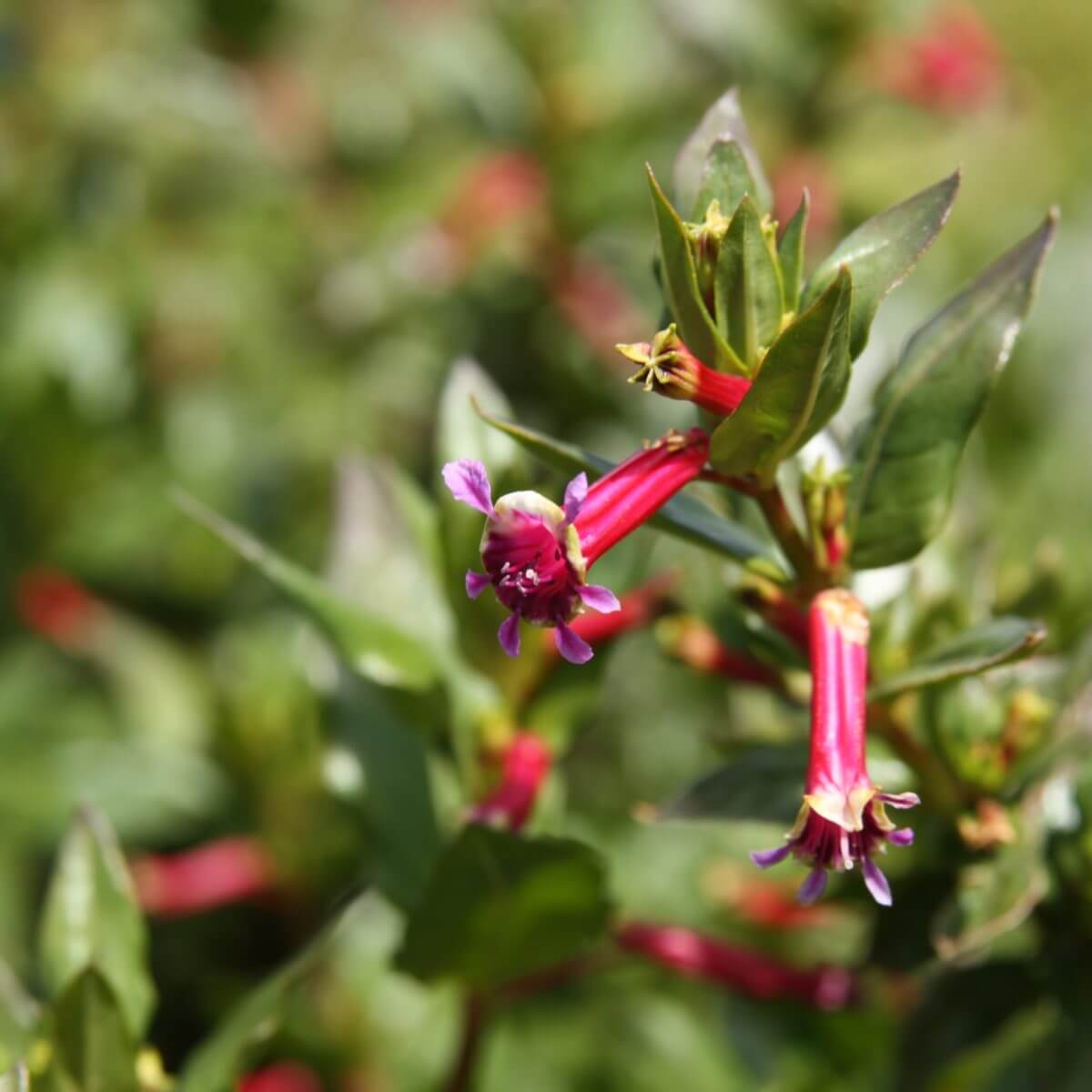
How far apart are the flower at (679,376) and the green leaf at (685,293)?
1 centimetres

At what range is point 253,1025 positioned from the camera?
39.0 inches

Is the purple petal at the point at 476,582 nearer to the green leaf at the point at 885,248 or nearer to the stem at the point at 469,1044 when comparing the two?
the green leaf at the point at 885,248

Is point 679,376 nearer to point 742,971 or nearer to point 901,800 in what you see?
point 901,800

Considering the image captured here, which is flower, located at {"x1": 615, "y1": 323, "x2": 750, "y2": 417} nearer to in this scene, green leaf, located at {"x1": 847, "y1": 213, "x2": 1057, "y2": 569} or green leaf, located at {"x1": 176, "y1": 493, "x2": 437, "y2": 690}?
Result: green leaf, located at {"x1": 847, "y1": 213, "x2": 1057, "y2": 569}

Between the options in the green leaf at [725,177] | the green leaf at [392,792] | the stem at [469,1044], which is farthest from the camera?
the stem at [469,1044]

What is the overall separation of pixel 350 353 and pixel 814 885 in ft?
5.58

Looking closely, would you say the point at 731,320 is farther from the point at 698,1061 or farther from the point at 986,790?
the point at 698,1061

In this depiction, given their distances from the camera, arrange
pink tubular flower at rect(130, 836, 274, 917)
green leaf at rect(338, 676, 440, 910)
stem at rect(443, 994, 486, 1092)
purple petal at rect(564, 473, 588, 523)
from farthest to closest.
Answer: pink tubular flower at rect(130, 836, 274, 917)
stem at rect(443, 994, 486, 1092)
green leaf at rect(338, 676, 440, 910)
purple petal at rect(564, 473, 588, 523)

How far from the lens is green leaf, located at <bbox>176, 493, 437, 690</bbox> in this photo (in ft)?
3.22

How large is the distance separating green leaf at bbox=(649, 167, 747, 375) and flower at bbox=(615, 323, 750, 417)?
0.01 meters

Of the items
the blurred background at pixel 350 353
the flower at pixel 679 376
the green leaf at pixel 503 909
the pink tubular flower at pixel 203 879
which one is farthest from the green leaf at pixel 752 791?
the pink tubular flower at pixel 203 879

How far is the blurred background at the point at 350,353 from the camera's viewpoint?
1680 mm

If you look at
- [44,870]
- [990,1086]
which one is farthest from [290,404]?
[990,1086]

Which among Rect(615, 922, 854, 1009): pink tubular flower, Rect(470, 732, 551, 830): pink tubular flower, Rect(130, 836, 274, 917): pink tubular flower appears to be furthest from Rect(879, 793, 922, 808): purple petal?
Rect(130, 836, 274, 917): pink tubular flower
